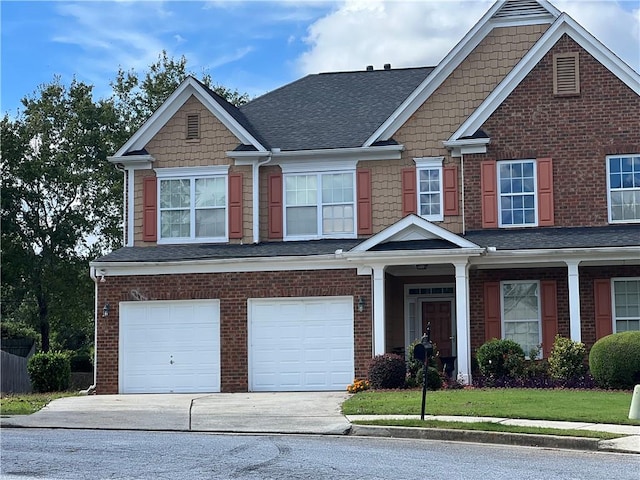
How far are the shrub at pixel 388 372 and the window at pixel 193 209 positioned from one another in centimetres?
631

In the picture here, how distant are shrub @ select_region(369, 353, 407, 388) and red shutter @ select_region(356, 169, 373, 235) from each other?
4571 millimetres

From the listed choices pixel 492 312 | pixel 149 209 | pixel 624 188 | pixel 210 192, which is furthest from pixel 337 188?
pixel 624 188

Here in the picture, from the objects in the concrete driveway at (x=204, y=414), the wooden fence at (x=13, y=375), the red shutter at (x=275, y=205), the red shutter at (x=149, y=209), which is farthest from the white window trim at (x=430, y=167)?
the wooden fence at (x=13, y=375)

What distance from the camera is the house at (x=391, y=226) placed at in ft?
77.8

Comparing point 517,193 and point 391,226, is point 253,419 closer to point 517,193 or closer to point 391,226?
point 391,226

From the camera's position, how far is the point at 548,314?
24094 millimetres

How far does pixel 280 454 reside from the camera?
12.8 meters

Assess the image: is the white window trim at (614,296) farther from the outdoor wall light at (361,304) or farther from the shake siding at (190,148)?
the shake siding at (190,148)

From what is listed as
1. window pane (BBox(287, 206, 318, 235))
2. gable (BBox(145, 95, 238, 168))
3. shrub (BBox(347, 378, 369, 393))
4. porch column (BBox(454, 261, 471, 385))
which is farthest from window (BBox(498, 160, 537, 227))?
gable (BBox(145, 95, 238, 168))

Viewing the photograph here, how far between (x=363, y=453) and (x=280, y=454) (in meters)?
1.12

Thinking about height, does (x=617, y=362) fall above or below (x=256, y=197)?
below

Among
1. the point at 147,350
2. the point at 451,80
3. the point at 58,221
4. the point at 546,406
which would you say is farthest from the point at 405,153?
the point at 58,221

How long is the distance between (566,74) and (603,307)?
5.99 metres

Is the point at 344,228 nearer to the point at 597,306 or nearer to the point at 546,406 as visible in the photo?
the point at 597,306
